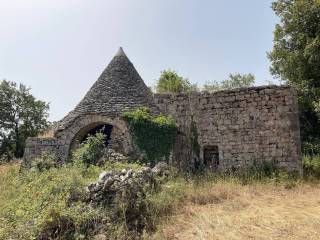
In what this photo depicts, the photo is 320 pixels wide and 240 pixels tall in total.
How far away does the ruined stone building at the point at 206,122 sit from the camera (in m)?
10.3

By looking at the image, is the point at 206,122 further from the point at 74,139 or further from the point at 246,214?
the point at 246,214

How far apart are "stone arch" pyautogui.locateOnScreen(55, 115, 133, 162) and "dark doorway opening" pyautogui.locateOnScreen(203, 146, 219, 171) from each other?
2.35 m

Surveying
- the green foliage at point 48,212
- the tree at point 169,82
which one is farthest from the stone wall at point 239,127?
the tree at point 169,82

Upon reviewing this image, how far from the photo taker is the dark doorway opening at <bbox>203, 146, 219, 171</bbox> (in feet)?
35.4

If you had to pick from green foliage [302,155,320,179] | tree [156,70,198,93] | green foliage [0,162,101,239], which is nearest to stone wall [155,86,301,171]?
green foliage [302,155,320,179]

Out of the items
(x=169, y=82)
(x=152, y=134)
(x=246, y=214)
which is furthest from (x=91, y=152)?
(x=169, y=82)

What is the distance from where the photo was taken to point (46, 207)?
5867mm

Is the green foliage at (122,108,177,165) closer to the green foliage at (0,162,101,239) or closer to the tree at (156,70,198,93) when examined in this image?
the green foliage at (0,162,101,239)

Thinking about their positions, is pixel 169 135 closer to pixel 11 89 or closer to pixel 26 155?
pixel 26 155

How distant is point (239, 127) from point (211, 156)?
126 cm

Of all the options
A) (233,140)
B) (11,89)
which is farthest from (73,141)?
(11,89)

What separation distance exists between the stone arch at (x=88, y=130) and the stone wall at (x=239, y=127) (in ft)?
5.09

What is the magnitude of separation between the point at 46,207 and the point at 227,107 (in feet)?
22.1

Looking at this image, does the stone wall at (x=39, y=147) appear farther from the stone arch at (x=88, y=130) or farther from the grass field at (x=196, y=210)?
the grass field at (x=196, y=210)
